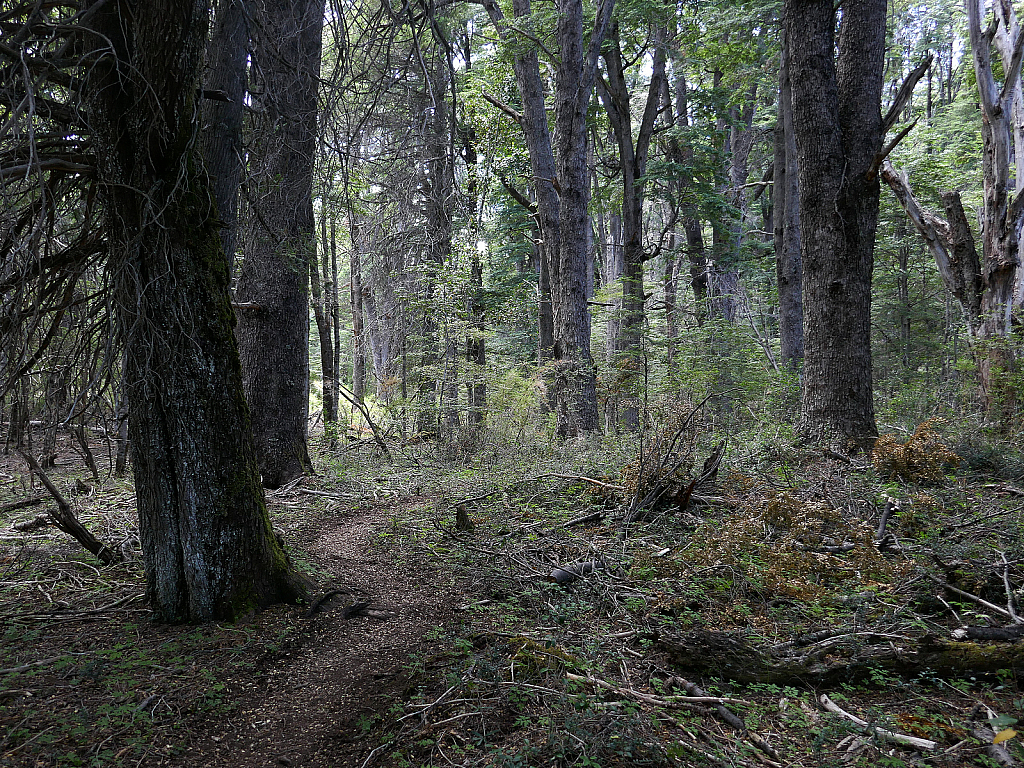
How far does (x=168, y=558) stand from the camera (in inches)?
146

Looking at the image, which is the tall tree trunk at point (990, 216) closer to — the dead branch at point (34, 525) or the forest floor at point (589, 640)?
the forest floor at point (589, 640)

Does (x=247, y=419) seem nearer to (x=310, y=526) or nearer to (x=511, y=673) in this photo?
(x=511, y=673)

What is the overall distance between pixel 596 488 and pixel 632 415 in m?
7.11

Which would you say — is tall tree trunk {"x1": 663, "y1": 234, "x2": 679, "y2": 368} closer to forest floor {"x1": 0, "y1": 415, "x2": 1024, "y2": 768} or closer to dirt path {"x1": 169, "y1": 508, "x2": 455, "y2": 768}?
forest floor {"x1": 0, "y1": 415, "x2": 1024, "y2": 768}

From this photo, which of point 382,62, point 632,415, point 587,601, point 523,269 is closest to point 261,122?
point 382,62

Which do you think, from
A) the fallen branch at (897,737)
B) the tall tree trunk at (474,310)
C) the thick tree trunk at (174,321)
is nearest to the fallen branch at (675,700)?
the fallen branch at (897,737)

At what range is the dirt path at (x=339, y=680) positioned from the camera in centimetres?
277

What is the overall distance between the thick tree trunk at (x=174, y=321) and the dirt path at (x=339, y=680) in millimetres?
649

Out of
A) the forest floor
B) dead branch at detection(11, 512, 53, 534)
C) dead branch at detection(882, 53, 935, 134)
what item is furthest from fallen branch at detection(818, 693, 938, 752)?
dead branch at detection(882, 53, 935, 134)

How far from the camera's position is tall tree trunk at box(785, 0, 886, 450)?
7.25 metres

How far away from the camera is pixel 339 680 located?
3.40 meters

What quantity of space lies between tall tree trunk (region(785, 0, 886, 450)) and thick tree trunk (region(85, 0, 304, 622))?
6.60m

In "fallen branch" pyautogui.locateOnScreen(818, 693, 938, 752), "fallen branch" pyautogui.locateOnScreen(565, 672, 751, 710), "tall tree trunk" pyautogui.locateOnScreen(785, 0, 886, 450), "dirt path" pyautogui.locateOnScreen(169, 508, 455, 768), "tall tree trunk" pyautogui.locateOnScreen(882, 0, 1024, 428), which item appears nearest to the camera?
"fallen branch" pyautogui.locateOnScreen(818, 693, 938, 752)

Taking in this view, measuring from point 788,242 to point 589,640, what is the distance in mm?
11195
